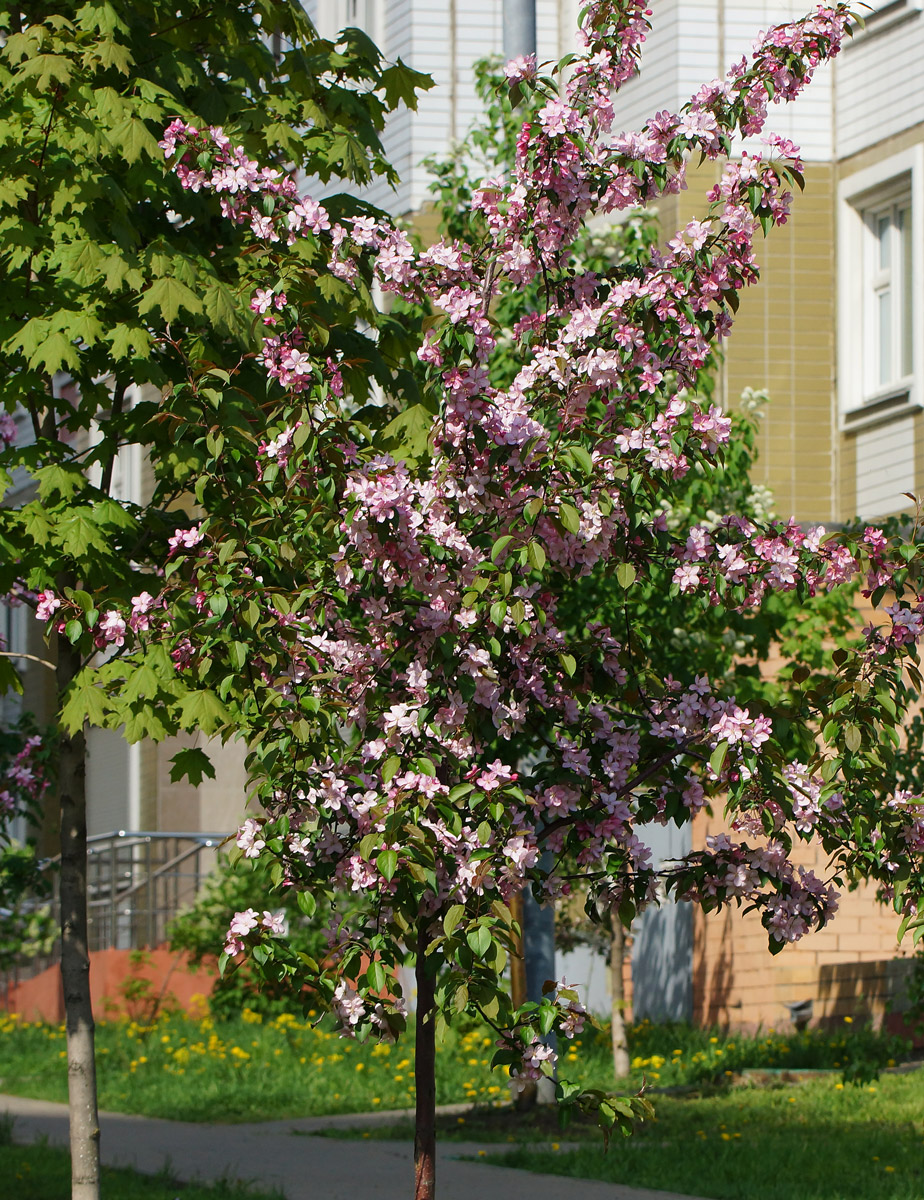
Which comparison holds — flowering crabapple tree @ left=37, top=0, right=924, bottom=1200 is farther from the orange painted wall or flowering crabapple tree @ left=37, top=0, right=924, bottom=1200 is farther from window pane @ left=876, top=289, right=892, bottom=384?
the orange painted wall

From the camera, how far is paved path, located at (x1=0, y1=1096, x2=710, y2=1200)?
8773 millimetres

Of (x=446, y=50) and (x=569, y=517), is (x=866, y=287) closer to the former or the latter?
(x=446, y=50)

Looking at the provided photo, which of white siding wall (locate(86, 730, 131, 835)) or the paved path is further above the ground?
white siding wall (locate(86, 730, 131, 835))

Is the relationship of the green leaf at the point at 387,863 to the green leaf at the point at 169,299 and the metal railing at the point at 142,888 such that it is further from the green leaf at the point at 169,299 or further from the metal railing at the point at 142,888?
the metal railing at the point at 142,888

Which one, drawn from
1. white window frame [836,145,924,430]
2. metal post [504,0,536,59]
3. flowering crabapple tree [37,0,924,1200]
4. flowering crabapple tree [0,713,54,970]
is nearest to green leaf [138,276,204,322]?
flowering crabapple tree [37,0,924,1200]

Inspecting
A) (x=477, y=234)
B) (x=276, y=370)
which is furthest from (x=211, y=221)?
(x=276, y=370)

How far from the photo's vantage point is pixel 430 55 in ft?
61.4

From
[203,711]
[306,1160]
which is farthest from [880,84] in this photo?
[203,711]

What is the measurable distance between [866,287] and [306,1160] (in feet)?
32.4

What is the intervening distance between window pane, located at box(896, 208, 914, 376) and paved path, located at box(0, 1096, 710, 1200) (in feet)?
26.5

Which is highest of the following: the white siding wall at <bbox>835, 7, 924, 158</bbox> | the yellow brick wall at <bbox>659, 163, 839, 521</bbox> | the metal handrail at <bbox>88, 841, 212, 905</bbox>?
the white siding wall at <bbox>835, 7, 924, 158</bbox>

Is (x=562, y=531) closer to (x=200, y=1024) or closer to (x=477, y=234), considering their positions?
(x=477, y=234)

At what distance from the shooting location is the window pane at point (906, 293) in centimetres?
1548

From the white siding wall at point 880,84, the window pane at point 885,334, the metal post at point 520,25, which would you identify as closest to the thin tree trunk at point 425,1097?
the metal post at point 520,25
